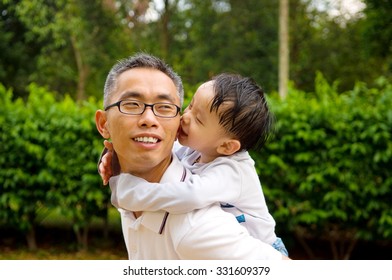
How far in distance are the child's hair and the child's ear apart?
1.2 inches

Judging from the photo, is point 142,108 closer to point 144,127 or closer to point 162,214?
point 144,127

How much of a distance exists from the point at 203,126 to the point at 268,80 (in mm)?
22634

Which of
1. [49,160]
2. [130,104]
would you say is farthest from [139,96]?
[49,160]

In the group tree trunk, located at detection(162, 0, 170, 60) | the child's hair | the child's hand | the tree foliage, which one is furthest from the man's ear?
tree trunk, located at detection(162, 0, 170, 60)

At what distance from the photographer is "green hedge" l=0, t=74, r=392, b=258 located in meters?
6.72

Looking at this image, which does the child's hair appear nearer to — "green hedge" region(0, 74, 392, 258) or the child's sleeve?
the child's sleeve

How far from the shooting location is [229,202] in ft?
5.87

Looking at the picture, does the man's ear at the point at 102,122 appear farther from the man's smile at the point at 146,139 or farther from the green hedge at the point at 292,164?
the green hedge at the point at 292,164

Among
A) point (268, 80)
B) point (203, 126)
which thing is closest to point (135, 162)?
point (203, 126)

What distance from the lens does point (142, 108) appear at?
177 cm

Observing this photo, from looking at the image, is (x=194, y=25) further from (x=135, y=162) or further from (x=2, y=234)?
(x=135, y=162)

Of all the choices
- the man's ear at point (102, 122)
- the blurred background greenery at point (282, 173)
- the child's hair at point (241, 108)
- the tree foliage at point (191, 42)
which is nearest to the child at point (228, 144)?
the child's hair at point (241, 108)

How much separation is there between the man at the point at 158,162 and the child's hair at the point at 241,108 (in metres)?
0.14
